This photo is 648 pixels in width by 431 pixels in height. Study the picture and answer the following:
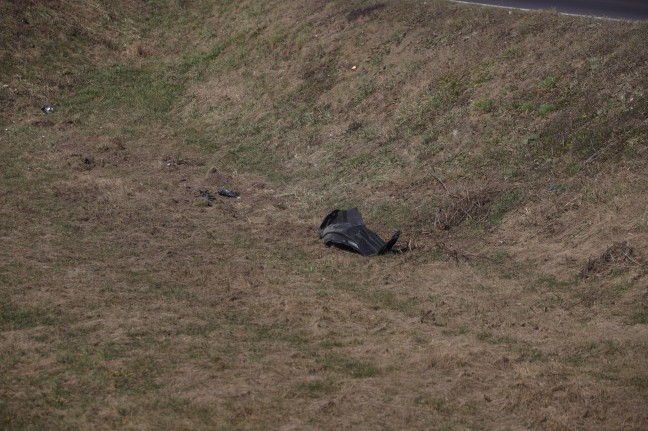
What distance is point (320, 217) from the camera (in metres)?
15.8

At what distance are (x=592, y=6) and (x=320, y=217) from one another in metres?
10.8

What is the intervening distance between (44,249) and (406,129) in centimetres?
811

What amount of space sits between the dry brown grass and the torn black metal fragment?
0.30 metres

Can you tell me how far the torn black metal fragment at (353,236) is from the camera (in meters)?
13.7

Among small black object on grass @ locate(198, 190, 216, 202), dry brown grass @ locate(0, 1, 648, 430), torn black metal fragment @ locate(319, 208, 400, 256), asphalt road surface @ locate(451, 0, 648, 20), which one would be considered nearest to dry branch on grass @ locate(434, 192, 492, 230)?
dry brown grass @ locate(0, 1, 648, 430)

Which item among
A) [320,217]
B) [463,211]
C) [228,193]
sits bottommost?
[463,211]

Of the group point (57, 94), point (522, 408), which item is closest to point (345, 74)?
point (57, 94)

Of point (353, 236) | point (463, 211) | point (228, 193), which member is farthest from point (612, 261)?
point (228, 193)

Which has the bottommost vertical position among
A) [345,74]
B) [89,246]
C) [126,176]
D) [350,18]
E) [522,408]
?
[522,408]

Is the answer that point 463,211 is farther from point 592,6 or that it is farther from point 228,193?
point 592,6

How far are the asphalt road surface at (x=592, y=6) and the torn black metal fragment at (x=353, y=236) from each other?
978 centimetres

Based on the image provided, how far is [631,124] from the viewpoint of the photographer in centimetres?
1522

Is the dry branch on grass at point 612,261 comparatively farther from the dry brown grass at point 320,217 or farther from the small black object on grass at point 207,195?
the small black object on grass at point 207,195

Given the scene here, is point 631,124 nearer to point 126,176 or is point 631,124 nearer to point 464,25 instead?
point 464,25
